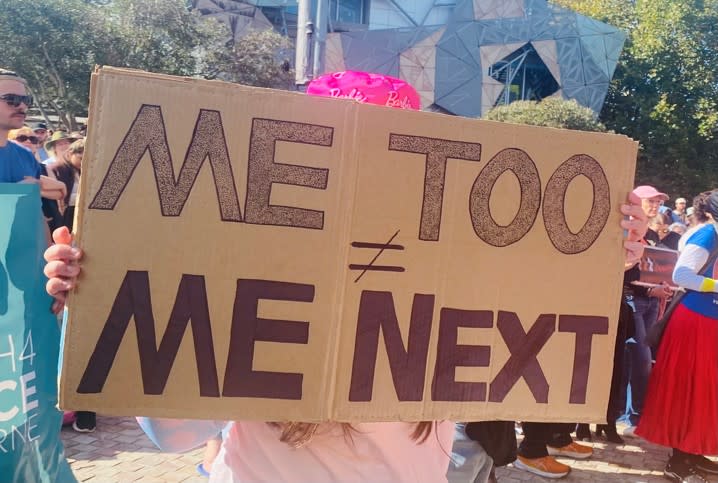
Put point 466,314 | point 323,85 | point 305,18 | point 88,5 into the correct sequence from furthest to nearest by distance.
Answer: point 88,5 → point 305,18 → point 323,85 → point 466,314

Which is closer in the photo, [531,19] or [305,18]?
[305,18]

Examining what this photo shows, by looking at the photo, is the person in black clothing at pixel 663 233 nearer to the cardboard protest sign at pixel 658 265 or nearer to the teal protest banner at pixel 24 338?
the cardboard protest sign at pixel 658 265

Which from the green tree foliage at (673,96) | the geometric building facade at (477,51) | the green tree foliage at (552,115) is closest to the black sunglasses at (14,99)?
the green tree foliage at (552,115)

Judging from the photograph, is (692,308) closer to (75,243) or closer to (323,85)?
(323,85)

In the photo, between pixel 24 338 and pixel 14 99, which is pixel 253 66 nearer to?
pixel 14 99

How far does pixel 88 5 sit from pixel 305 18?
17.7 m

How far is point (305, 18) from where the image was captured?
8039 millimetres

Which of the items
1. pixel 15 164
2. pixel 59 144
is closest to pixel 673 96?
pixel 59 144

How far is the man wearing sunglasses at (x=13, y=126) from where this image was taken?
2959 millimetres

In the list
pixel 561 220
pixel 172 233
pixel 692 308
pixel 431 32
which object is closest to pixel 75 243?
pixel 172 233

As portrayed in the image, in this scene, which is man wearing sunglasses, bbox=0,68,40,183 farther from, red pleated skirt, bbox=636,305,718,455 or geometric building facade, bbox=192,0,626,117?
geometric building facade, bbox=192,0,626,117

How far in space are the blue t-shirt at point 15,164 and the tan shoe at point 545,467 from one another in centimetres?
349

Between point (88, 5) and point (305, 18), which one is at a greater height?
point (88, 5)

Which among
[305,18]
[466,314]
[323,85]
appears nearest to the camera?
[466,314]
